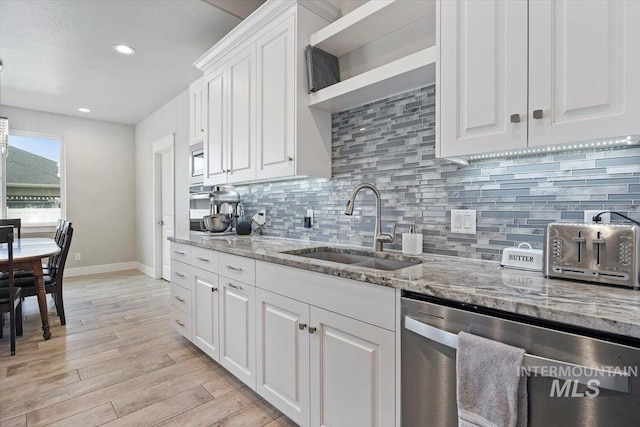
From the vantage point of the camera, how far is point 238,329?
1.97 meters

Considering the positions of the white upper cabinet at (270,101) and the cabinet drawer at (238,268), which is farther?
the white upper cabinet at (270,101)

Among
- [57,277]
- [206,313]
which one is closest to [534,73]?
[206,313]

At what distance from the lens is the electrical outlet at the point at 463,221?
1.56m

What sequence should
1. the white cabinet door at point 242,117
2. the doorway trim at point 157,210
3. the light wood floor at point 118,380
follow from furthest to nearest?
the doorway trim at point 157,210 < the white cabinet door at point 242,117 < the light wood floor at point 118,380

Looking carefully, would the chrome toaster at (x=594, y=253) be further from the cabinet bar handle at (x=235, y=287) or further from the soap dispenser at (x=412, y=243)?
the cabinet bar handle at (x=235, y=287)

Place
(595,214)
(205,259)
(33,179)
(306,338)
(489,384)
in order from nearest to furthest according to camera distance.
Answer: (489,384) < (595,214) < (306,338) < (205,259) < (33,179)

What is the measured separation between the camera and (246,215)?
3.06 m

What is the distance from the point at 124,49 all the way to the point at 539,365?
383cm

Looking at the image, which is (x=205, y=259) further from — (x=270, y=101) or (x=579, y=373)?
(x=579, y=373)

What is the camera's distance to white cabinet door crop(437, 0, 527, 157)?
116 centimetres

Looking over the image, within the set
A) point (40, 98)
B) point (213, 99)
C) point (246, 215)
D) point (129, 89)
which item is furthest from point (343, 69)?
point (40, 98)

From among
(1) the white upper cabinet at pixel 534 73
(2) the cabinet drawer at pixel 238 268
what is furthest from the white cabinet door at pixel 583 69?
(2) the cabinet drawer at pixel 238 268

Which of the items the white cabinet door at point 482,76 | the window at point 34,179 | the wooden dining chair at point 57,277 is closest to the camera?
the white cabinet door at point 482,76

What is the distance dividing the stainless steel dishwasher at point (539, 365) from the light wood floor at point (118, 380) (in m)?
1.04
